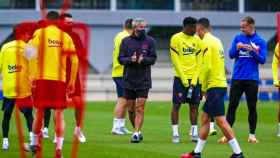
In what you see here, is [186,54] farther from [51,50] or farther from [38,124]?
[51,50]

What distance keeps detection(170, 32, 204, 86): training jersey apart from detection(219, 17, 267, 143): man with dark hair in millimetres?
699

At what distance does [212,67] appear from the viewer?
45.0ft

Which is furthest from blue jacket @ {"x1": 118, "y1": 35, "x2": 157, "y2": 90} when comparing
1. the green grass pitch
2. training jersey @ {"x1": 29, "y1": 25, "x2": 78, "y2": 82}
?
training jersey @ {"x1": 29, "y1": 25, "x2": 78, "y2": 82}

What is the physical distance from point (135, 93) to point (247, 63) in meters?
2.26

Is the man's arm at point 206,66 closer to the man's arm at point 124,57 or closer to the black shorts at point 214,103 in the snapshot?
the black shorts at point 214,103

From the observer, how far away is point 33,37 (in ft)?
30.5

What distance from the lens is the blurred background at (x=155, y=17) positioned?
46.2 metres

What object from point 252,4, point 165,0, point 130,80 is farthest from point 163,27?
point 130,80

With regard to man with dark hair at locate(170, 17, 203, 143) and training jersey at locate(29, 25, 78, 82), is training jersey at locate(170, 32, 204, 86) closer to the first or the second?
man with dark hair at locate(170, 17, 203, 143)

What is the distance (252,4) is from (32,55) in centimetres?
4317

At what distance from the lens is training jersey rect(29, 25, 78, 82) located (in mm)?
8633

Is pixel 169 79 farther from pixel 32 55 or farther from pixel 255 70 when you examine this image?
pixel 32 55

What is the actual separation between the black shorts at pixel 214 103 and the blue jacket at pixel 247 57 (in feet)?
9.90

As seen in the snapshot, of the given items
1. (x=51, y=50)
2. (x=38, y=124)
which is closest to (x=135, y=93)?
(x=38, y=124)
